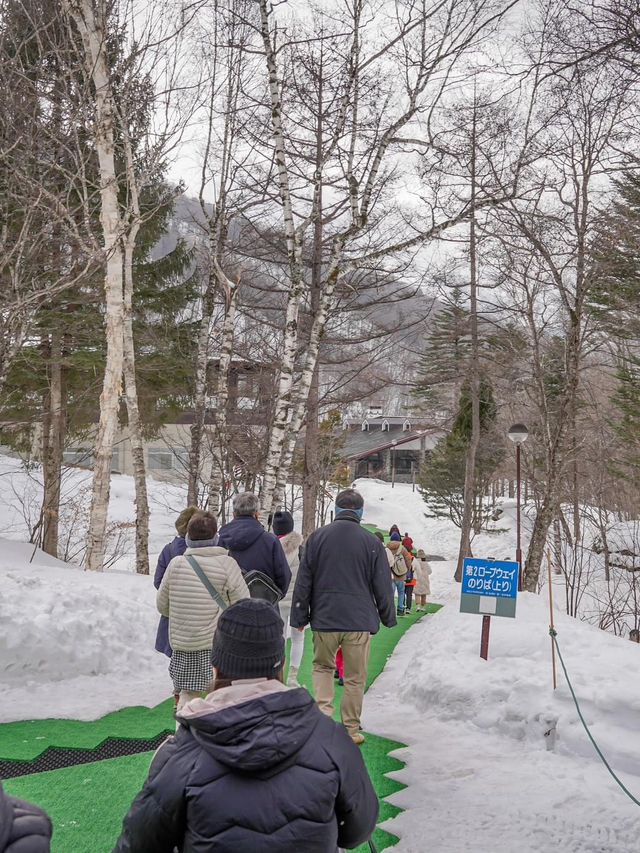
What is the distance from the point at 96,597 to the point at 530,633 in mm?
4878

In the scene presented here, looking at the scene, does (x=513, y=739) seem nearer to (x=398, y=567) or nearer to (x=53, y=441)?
(x=398, y=567)

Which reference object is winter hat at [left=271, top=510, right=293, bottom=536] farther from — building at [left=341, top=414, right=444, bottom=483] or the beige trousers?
building at [left=341, top=414, right=444, bottom=483]

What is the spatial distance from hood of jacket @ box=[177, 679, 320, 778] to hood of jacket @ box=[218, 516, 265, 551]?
13.2ft

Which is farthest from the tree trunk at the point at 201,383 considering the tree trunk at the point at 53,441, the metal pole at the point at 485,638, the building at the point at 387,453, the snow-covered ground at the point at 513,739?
the building at the point at 387,453

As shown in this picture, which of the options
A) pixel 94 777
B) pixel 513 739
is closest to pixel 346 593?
pixel 513 739

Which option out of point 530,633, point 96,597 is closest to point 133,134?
point 96,597

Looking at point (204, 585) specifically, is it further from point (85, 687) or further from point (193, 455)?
point (193, 455)

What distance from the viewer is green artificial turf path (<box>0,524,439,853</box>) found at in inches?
167

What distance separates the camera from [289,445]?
13.4 metres

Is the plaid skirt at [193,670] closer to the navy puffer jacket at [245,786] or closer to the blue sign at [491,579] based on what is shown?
the blue sign at [491,579]

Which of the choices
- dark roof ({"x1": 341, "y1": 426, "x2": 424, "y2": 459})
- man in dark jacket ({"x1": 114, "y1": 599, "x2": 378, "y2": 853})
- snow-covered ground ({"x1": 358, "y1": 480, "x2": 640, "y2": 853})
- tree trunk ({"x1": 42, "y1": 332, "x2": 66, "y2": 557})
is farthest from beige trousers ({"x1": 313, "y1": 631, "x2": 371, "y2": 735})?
dark roof ({"x1": 341, "y1": 426, "x2": 424, "y2": 459})

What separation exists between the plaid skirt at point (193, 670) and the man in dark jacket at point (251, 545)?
3.59 ft

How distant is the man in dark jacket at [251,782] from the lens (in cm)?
200

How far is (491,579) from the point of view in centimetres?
715
